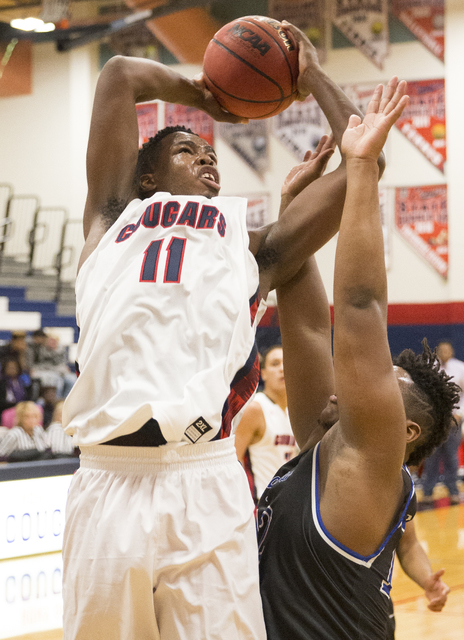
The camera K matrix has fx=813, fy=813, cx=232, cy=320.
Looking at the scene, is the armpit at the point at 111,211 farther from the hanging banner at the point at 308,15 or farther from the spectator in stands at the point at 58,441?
the hanging banner at the point at 308,15

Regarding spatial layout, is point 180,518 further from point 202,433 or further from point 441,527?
point 441,527

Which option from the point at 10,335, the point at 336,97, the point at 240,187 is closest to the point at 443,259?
the point at 240,187

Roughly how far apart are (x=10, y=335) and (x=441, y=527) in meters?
7.08

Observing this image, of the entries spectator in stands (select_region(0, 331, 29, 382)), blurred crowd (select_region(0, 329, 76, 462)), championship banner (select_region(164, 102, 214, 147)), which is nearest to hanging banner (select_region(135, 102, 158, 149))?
championship banner (select_region(164, 102, 214, 147))

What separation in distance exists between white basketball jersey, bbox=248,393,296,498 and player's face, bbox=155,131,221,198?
322 centimetres

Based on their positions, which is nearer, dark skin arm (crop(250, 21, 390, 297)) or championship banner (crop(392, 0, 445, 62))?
dark skin arm (crop(250, 21, 390, 297))

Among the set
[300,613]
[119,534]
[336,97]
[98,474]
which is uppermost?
[336,97]

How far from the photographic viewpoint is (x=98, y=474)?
1.90m

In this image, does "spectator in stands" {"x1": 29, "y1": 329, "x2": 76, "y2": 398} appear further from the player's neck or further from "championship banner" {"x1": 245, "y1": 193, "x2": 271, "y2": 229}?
the player's neck

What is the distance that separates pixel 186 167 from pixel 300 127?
12.6 meters

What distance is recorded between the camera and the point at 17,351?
1123cm

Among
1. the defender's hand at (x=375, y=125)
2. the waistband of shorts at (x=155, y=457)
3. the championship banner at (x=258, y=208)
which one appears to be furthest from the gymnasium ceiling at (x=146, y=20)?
the waistband of shorts at (x=155, y=457)

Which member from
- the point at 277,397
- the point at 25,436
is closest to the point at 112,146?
the point at 277,397

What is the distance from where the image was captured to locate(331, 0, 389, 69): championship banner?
14.3m
